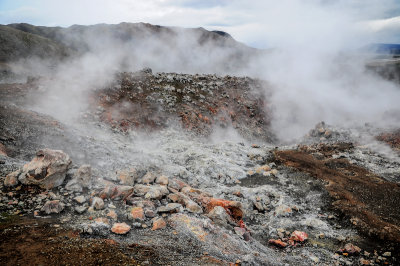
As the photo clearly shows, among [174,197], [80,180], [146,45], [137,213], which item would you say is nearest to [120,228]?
[137,213]

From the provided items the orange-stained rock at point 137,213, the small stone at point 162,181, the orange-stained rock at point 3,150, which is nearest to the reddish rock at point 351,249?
the small stone at point 162,181

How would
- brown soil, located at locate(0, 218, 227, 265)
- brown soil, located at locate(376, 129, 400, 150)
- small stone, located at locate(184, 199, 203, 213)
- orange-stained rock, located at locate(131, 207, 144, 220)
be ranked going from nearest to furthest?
brown soil, located at locate(0, 218, 227, 265)
orange-stained rock, located at locate(131, 207, 144, 220)
small stone, located at locate(184, 199, 203, 213)
brown soil, located at locate(376, 129, 400, 150)

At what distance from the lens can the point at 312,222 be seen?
700cm

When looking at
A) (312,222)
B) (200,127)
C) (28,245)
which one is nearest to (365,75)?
(200,127)

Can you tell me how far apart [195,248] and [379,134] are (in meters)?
15.1

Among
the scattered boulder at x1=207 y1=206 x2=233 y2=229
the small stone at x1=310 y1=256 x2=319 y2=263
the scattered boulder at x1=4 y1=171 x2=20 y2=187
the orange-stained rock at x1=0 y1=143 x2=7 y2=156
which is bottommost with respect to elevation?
the small stone at x1=310 y1=256 x2=319 y2=263

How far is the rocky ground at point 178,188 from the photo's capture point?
4.25 metres

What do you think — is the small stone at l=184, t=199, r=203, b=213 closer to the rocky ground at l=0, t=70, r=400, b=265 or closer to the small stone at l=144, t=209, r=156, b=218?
the rocky ground at l=0, t=70, r=400, b=265

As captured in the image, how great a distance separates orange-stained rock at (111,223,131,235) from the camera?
437 centimetres

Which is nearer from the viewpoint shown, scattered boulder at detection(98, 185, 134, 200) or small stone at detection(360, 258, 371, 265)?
scattered boulder at detection(98, 185, 134, 200)

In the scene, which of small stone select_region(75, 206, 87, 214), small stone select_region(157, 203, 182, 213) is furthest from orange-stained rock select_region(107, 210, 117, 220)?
small stone select_region(157, 203, 182, 213)

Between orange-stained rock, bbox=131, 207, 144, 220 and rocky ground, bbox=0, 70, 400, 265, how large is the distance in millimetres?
26

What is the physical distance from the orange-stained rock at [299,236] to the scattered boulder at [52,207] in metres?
5.47

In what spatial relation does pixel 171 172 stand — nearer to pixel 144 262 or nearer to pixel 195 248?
pixel 195 248
